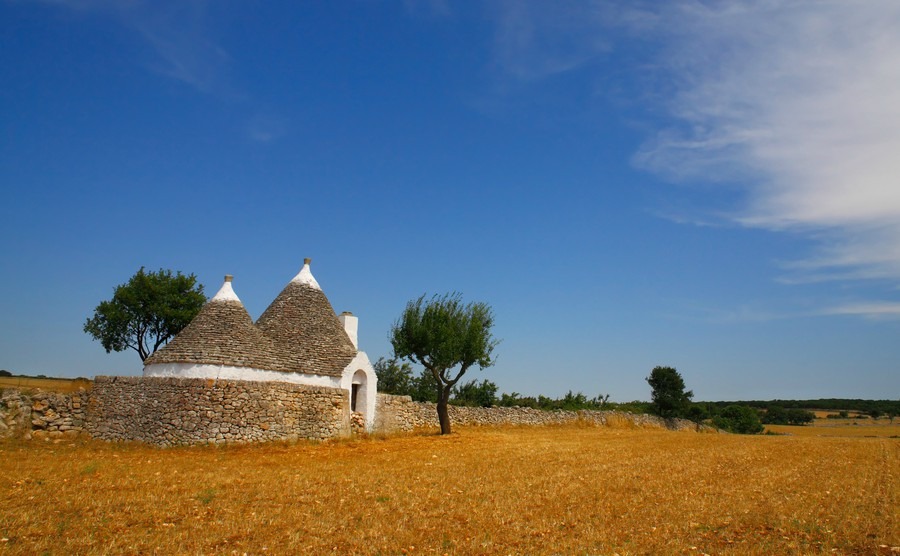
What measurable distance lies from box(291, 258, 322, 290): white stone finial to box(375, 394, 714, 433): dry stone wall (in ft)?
18.8

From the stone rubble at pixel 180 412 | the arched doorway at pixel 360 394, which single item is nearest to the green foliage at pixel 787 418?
the arched doorway at pixel 360 394

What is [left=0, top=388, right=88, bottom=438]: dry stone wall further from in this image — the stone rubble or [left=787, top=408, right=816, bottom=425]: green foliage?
[left=787, top=408, right=816, bottom=425]: green foliage

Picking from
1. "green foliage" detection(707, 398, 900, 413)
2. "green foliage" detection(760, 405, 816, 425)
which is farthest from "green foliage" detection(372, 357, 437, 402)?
"green foliage" detection(707, 398, 900, 413)

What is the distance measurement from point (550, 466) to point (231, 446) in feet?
34.6

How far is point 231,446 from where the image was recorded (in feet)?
69.2

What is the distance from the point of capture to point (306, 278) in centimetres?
2861

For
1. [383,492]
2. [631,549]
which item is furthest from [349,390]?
[631,549]

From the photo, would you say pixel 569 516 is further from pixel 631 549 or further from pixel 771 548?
pixel 771 548

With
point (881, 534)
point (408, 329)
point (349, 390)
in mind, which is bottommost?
point (881, 534)

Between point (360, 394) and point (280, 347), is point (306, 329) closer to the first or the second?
point (280, 347)

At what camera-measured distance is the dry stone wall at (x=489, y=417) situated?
27.9 m

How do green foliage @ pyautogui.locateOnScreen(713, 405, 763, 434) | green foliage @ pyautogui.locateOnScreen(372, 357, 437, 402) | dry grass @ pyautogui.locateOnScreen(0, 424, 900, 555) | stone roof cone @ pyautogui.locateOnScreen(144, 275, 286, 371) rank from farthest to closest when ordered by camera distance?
green foliage @ pyautogui.locateOnScreen(713, 405, 763, 434)
green foliage @ pyautogui.locateOnScreen(372, 357, 437, 402)
stone roof cone @ pyautogui.locateOnScreen(144, 275, 286, 371)
dry grass @ pyautogui.locateOnScreen(0, 424, 900, 555)

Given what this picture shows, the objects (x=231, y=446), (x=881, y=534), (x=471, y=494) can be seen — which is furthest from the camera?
(x=231, y=446)

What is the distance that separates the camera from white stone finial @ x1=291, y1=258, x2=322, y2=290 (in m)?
28.4
